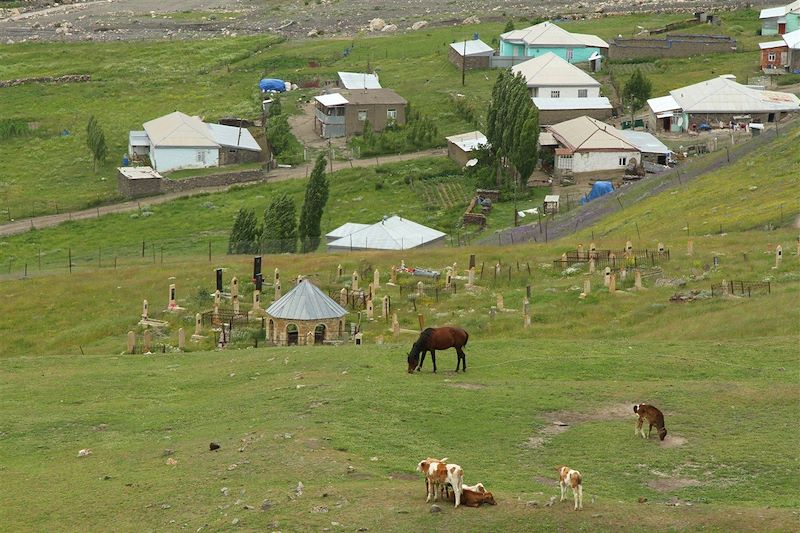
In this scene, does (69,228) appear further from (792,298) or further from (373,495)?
(373,495)

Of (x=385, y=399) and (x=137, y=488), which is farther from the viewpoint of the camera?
(x=385, y=399)

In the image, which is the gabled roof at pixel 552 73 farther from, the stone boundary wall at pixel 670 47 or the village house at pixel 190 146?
the village house at pixel 190 146

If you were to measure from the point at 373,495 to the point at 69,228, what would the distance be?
244 ft

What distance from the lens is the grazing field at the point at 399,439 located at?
2948cm

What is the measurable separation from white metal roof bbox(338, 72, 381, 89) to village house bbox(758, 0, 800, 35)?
38.9 meters

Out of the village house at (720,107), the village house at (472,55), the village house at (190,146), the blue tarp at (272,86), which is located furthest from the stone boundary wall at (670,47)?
the village house at (190,146)

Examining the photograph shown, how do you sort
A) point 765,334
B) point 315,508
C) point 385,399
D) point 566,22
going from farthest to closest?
point 566,22 → point 765,334 → point 385,399 → point 315,508

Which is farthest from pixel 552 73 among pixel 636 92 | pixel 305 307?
pixel 305 307

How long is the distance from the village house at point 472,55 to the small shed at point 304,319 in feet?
280

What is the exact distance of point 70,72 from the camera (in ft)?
529

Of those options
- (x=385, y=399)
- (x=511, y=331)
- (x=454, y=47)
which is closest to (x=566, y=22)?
(x=454, y=47)

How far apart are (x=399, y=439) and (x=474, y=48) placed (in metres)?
114

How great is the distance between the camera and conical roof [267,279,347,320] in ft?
193

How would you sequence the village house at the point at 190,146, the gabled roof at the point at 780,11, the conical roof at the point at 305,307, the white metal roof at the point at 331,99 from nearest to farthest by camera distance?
the conical roof at the point at 305,307 < the village house at the point at 190,146 < the white metal roof at the point at 331,99 < the gabled roof at the point at 780,11
